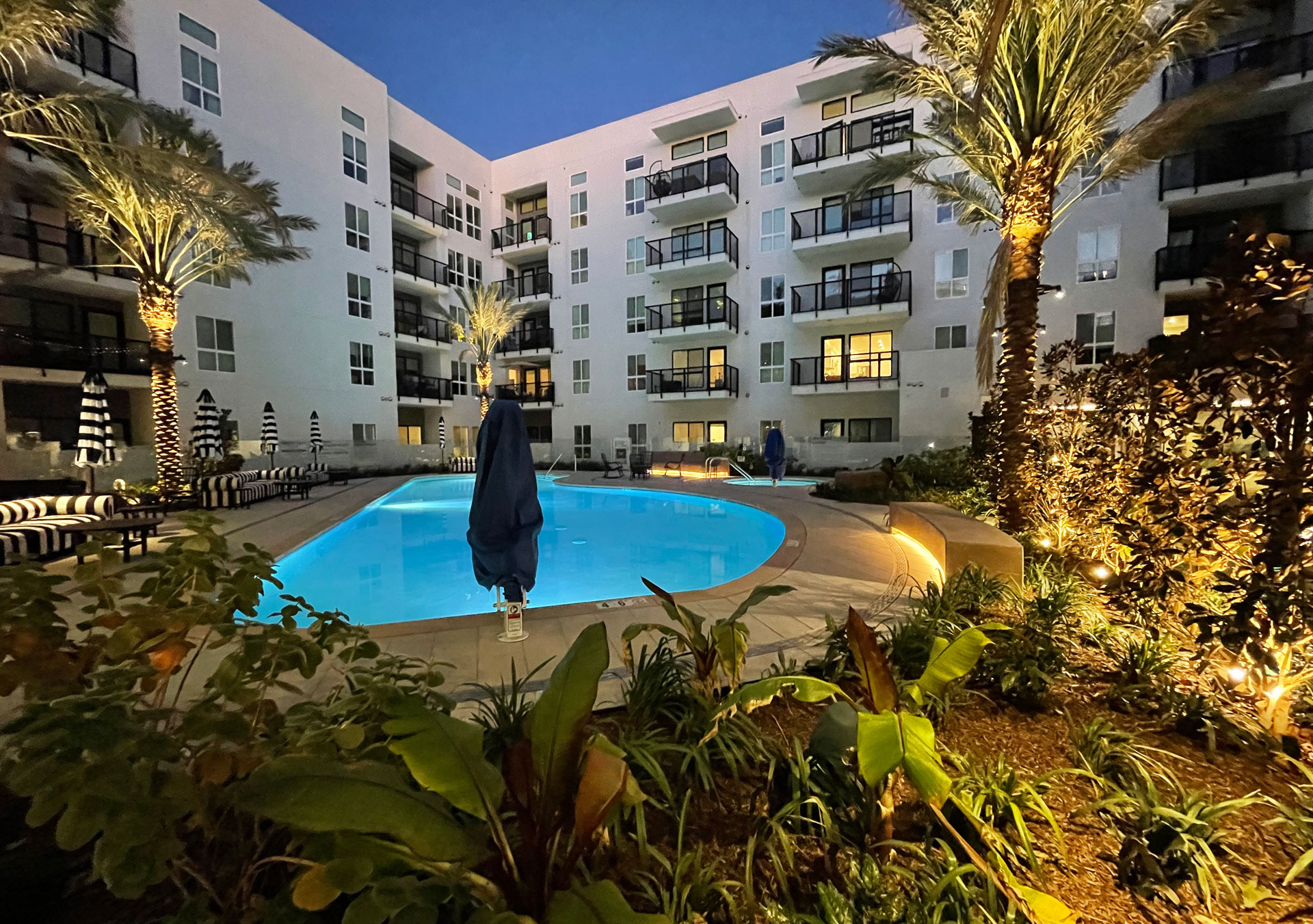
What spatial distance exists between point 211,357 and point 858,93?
24.4m

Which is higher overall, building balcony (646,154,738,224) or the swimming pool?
building balcony (646,154,738,224)

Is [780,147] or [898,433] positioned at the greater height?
[780,147]

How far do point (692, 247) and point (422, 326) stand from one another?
1327 cm

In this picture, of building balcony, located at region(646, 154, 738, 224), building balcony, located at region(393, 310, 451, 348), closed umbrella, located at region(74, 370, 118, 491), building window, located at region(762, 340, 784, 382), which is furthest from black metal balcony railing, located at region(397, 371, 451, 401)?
building window, located at region(762, 340, 784, 382)

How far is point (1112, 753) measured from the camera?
2227mm

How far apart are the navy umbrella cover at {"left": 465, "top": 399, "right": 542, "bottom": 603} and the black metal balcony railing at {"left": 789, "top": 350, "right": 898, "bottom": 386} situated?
17.8 meters

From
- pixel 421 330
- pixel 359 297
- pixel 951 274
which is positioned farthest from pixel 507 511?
pixel 421 330

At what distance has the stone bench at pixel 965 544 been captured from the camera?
4672mm

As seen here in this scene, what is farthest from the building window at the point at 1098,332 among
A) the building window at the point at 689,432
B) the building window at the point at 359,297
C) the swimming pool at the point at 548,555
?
the building window at the point at 359,297

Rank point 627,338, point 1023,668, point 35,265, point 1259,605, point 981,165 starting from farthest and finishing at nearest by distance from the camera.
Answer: point 627,338 → point 35,265 → point 981,165 → point 1023,668 → point 1259,605

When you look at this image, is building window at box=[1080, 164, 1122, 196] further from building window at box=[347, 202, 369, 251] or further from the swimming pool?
building window at box=[347, 202, 369, 251]

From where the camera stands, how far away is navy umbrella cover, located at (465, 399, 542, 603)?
3.99 m

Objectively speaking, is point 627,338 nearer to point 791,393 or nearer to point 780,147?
point 791,393

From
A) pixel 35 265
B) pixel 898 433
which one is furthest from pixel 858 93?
pixel 35 265
